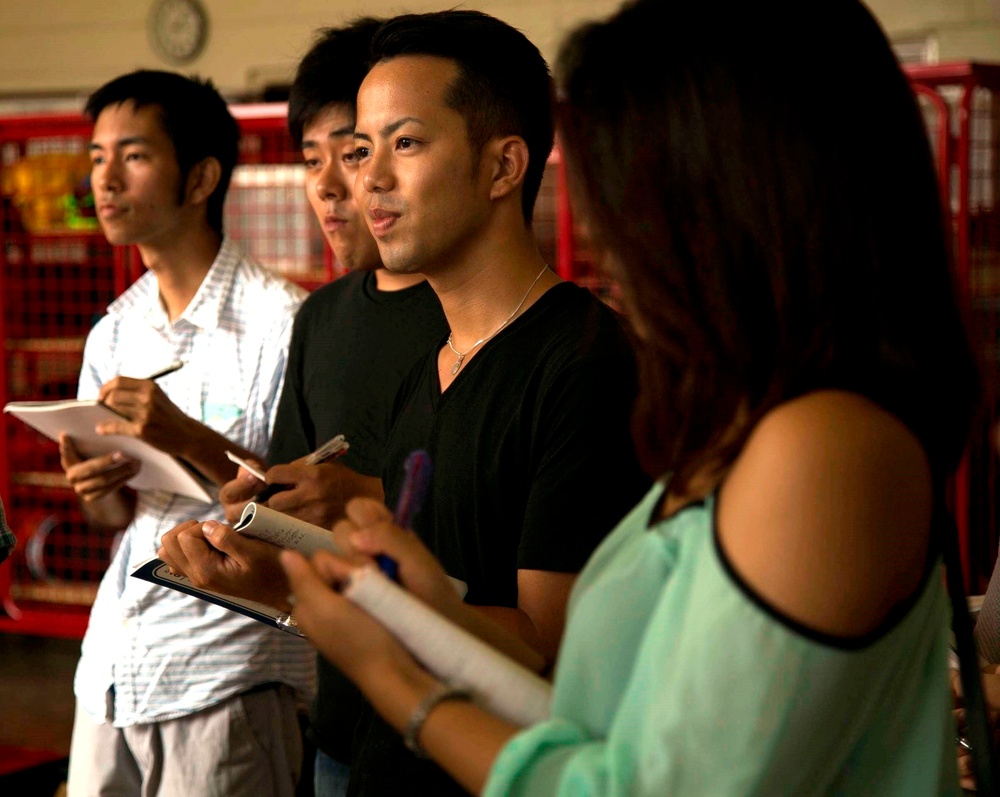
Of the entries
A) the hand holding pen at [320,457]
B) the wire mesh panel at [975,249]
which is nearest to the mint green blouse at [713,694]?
the hand holding pen at [320,457]

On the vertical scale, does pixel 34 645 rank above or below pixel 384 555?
below

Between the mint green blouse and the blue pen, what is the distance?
0.16 metres

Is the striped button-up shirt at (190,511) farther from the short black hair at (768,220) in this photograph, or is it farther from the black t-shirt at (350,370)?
the short black hair at (768,220)

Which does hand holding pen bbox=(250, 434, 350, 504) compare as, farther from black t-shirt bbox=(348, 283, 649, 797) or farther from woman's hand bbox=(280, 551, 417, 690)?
woman's hand bbox=(280, 551, 417, 690)

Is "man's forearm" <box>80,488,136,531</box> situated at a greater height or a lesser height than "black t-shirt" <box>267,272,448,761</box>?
lesser

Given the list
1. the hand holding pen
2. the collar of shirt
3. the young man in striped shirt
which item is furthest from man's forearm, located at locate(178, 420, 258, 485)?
the hand holding pen

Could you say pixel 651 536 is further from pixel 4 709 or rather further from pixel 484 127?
pixel 4 709

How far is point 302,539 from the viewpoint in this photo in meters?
1.39

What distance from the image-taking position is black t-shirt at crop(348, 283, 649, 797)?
134 centimetres

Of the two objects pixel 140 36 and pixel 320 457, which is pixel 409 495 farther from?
pixel 140 36

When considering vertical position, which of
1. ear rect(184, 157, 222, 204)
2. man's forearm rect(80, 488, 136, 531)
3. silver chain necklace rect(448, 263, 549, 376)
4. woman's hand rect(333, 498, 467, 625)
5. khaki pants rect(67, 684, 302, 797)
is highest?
ear rect(184, 157, 222, 204)

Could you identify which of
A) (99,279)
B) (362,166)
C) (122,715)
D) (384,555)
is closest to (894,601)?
(384,555)

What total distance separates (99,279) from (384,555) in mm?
3731

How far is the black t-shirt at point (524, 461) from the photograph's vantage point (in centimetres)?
134
